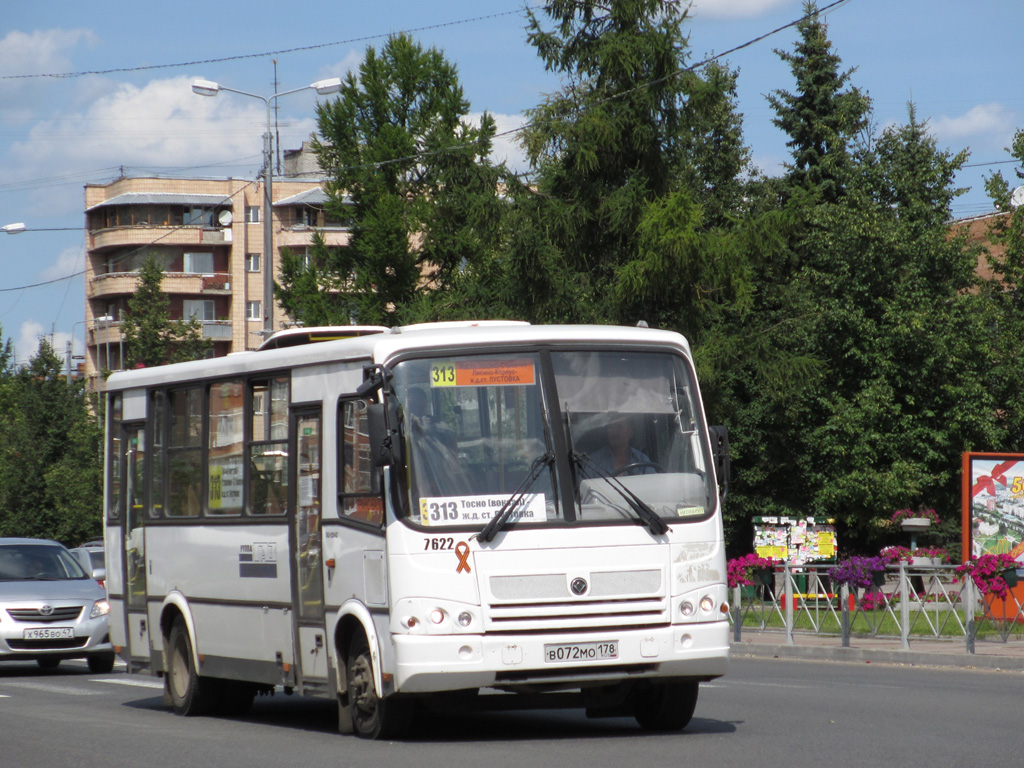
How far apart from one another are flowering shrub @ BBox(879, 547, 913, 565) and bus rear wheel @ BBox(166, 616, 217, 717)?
11197 millimetres

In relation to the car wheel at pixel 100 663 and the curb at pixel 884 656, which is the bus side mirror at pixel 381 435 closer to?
the car wheel at pixel 100 663

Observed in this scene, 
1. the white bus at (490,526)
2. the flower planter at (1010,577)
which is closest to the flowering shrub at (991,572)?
the flower planter at (1010,577)

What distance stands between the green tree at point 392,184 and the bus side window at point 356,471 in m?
32.3

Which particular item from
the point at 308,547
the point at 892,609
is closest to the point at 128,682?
the point at 308,547

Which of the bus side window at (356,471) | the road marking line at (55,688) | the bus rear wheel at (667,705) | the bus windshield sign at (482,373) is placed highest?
the bus windshield sign at (482,373)

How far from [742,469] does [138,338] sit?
18.2 m

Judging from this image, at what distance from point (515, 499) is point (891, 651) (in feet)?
37.2

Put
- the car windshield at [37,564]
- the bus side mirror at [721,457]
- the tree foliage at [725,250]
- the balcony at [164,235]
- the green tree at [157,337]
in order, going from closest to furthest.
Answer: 1. the bus side mirror at [721,457]
2. the car windshield at [37,564]
3. the tree foliage at [725,250]
4. the green tree at [157,337]
5. the balcony at [164,235]

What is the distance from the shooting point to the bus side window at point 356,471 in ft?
34.8

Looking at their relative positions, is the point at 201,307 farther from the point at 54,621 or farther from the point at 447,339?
the point at 447,339

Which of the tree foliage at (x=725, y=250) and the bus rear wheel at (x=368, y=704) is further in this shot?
the tree foliage at (x=725, y=250)

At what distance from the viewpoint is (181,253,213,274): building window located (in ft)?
310

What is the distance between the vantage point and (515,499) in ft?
34.1

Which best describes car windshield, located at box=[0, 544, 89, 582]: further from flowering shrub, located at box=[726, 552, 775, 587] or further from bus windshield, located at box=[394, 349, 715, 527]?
bus windshield, located at box=[394, 349, 715, 527]
